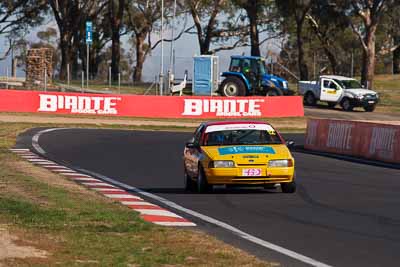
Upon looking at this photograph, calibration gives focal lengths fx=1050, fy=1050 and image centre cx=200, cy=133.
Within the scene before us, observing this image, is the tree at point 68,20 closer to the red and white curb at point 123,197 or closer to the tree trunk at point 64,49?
the tree trunk at point 64,49

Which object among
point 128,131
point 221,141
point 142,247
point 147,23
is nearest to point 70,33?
point 147,23

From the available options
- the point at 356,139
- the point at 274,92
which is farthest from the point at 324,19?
the point at 356,139

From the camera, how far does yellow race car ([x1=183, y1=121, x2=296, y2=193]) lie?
17.9 meters

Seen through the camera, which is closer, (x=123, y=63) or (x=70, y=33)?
(x=70, y=33)

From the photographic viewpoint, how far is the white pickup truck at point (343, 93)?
59562 millimetres

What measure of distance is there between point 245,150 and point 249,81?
128ft

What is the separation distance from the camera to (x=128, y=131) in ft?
140

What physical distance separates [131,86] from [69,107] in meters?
20.4

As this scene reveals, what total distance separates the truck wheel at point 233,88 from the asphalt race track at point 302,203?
2488cm

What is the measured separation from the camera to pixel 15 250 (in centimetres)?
1070

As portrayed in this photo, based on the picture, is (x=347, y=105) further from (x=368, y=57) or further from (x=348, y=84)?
(x=368, y=57)

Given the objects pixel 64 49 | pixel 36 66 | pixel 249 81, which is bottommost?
pixel 249 81

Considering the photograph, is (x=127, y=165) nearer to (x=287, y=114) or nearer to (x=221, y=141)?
(x=221, y=141)

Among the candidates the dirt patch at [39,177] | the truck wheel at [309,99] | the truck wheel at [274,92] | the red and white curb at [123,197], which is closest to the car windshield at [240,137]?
the red and white curb at [123,197]
